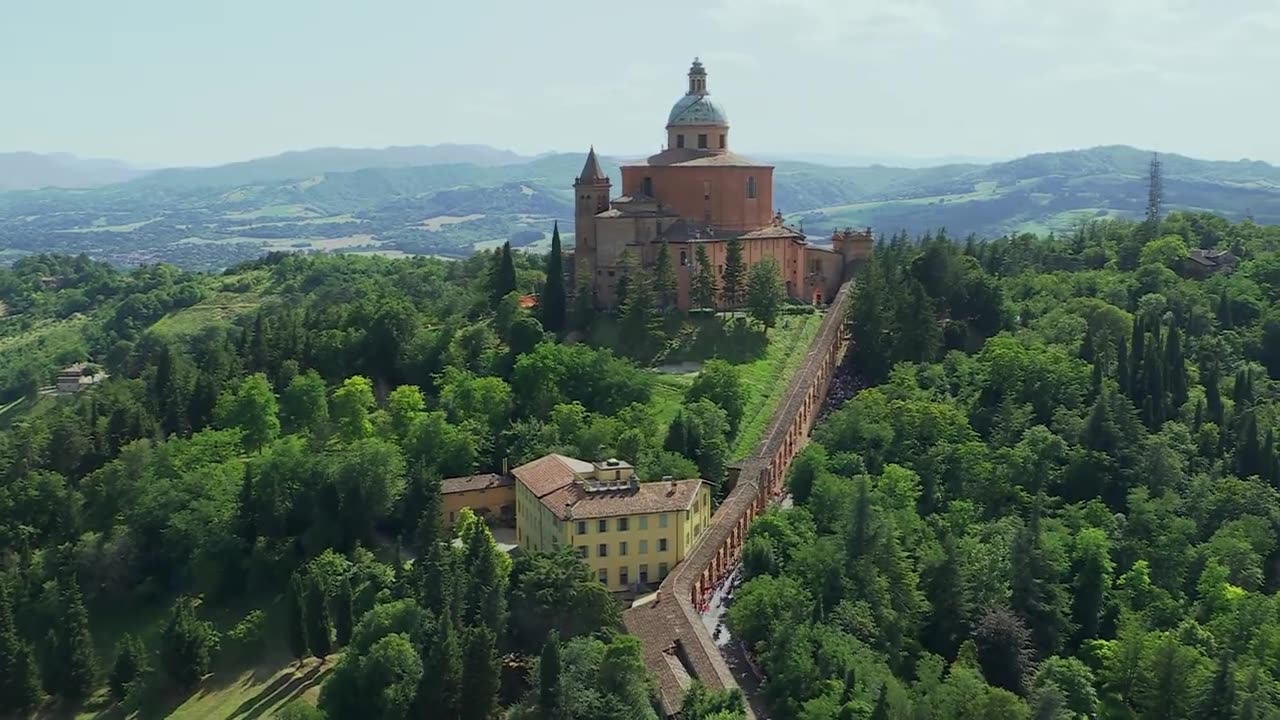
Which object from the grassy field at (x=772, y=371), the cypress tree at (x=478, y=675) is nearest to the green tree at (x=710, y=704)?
the cypress tree at (x=478, y=675)

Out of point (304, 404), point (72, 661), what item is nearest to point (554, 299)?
point (304, 404)

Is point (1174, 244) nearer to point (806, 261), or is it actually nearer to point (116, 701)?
point (806, 261)

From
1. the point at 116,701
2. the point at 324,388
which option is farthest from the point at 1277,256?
the point at 116,701

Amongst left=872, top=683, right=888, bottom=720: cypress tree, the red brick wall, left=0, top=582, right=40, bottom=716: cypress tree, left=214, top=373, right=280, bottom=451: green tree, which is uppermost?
the red brick wall

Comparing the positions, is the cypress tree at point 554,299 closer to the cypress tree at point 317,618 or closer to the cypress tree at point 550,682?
the cypress tree at point 317,618

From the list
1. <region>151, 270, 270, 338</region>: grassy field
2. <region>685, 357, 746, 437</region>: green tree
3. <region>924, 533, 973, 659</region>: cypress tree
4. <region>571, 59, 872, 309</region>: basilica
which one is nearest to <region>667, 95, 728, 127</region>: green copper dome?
<region>571, 59, 872, 309</region>: basilica

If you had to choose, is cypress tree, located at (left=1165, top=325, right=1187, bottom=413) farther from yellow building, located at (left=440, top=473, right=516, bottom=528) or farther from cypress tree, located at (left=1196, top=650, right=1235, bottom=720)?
yellow building, located at (left=440, top=473, right=516, bottom=528)
